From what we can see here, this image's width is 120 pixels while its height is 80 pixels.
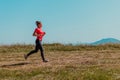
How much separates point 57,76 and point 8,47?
1431cm

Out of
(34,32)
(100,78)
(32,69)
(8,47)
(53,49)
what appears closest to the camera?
(100,78)

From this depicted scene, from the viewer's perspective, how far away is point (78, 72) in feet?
46.5

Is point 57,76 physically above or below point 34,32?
below

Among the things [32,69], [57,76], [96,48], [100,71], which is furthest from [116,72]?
[96,48]

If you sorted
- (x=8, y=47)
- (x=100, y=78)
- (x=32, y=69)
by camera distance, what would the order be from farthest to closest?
(x=8, y=47)
(x=32, y=69)
(x=100, y=78)

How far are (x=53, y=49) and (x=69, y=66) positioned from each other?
32.1 ft

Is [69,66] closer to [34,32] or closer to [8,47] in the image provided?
[34,32]

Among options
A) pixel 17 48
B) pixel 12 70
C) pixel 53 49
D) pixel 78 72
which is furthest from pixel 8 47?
pixel 78 72

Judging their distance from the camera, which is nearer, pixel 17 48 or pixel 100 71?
pixel 100 71

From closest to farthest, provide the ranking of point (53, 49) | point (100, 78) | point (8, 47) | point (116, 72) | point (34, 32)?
point (100, 78) → point (116, 72) → point (34, 32) → point (53, 49) → point (8, 47)

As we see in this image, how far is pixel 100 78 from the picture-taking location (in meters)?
13.3

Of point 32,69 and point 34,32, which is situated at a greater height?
point 34,32

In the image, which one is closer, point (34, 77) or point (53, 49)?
point (34, 77)

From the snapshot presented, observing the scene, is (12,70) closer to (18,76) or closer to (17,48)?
(18,76)
